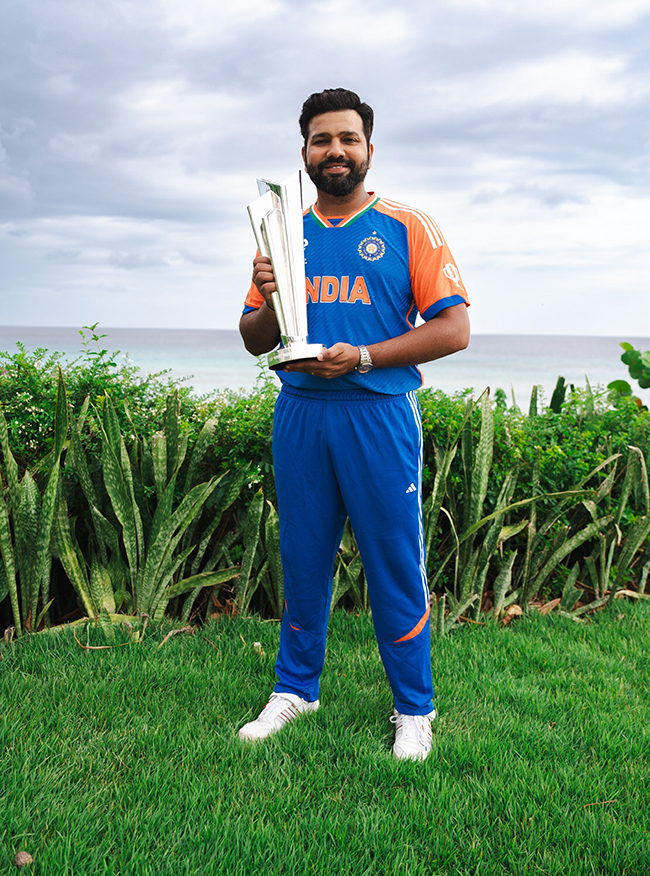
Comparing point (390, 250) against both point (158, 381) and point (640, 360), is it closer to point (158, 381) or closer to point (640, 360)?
point (158, 381)

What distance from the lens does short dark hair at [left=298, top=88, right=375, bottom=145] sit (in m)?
2.42

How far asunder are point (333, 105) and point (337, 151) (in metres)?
0.17

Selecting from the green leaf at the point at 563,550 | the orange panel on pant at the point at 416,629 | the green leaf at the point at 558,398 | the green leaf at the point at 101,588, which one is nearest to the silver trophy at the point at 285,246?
the orange panel on pant at the point at 416,629

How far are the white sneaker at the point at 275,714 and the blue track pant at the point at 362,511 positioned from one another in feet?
0.12

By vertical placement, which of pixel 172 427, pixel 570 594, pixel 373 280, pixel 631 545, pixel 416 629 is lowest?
pixel 570 594

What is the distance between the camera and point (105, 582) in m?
3.27

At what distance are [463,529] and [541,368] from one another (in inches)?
2185

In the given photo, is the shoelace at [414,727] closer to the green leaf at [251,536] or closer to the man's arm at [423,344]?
the green leaf at [251,536]

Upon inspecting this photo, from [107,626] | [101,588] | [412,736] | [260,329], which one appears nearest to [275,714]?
[412,736]

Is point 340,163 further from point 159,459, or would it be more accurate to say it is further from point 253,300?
point 159,459

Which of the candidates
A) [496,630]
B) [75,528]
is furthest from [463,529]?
[75,528]

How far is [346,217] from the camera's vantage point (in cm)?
249

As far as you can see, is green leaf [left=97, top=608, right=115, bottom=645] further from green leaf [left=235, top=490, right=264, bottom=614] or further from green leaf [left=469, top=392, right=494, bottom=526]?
green leaf [left=469, top=392, right=494, bottom=526]

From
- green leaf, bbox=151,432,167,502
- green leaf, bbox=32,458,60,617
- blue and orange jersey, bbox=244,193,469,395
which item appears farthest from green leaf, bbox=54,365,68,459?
blue and orange jersey, bbox=244,193,469,395
